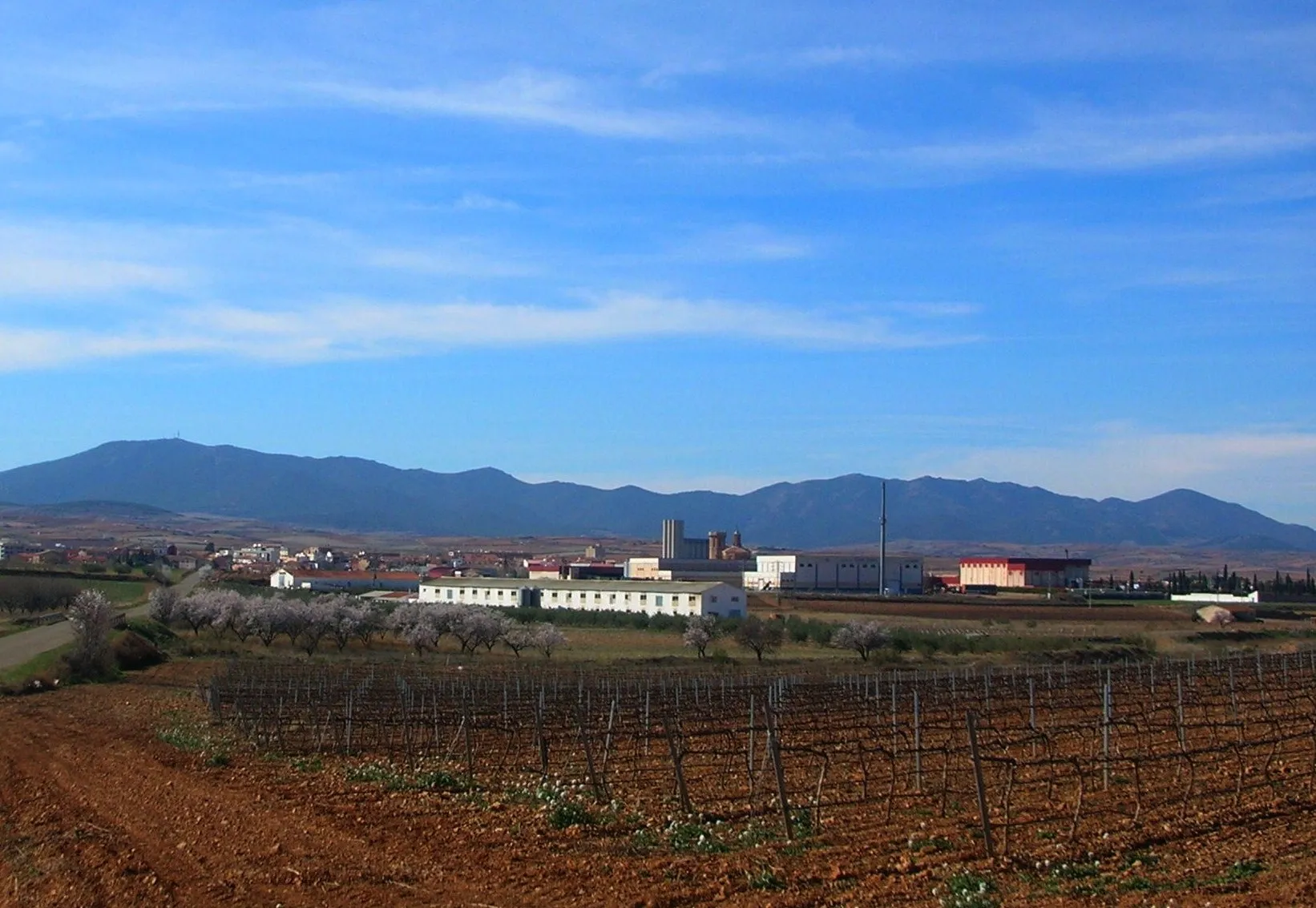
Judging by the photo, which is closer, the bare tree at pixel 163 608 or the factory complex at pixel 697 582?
the bare tree at pixel 163 608

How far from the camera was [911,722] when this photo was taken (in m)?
27.9

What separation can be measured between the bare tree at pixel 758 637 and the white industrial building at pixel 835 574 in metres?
47.9

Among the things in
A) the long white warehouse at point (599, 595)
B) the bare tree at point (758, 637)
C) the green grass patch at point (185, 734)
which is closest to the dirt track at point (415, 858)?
the green grass patch at point (185, 734)

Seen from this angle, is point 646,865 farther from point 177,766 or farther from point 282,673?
point 282,673

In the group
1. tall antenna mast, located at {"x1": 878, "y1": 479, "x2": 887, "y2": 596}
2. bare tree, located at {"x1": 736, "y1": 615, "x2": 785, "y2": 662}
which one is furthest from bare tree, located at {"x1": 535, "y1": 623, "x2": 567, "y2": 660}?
tall antenna mast, located at {"x1": 878, "y1": 479, "x2": 887, "y2": 596}

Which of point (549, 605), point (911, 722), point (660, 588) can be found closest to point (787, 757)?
point (911, 722)

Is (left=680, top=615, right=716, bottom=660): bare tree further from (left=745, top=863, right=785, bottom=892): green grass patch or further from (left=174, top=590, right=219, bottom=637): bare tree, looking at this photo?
(left=745, top=863, right=785, bottom=892): green grass patch

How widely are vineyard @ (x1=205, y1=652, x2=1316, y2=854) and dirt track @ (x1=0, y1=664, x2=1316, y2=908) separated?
3.62 ft

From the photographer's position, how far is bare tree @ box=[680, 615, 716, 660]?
6781 cm

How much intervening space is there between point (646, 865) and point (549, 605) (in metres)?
84.4

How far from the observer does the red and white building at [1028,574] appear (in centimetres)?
12600

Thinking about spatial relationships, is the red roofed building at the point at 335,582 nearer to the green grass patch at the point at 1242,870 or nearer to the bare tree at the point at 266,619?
the bare tree at the point at 266,619

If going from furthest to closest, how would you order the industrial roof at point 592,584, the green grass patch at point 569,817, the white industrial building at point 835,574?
the white industrial building at point 835,574, the industrial roof at point 592,584, the green grass patch at point 569,817

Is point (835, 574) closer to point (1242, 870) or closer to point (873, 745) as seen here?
point (873, 745)
